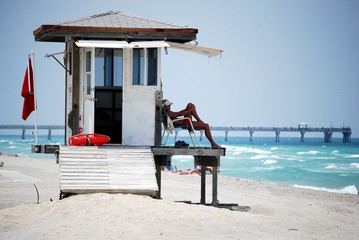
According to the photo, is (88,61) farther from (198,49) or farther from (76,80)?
(198,49)

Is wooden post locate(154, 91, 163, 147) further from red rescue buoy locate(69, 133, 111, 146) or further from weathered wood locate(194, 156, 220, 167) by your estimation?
red rescue buoy locate(69, 133, 111, 146)

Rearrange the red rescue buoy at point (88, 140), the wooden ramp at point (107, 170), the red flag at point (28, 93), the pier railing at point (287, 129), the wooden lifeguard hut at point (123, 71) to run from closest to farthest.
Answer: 1. the wooden ramp at point (107, 170)
2. the red rescue buoy at point (88, 140)
3. the wooden lifeguard hut at point (123, 71)
4. the red flag at point (28, 93)
5. the pier railing at point (287, 129)

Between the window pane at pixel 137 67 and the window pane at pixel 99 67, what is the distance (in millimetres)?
694

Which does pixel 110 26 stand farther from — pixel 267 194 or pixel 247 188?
pixel 247 188

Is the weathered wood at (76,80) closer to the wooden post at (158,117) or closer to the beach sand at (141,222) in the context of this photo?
the wooden post at (158,117)

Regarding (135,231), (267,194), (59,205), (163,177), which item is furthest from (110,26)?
(163,177)

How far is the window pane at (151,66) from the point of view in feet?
53.3

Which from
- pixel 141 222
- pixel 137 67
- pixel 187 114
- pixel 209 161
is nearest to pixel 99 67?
pixel 137 67

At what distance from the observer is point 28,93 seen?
17172 millimetres

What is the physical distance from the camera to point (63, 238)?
11289 mm

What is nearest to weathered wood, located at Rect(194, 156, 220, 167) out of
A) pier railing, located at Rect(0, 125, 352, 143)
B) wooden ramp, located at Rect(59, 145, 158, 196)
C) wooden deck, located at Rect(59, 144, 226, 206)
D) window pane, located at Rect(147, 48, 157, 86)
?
wooden deck, located at Rect(59, 144, 226, 206)

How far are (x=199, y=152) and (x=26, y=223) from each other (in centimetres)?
438

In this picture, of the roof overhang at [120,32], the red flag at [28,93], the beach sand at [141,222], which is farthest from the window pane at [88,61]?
the beach sand at [141,222]

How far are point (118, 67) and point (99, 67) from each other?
42 cm
